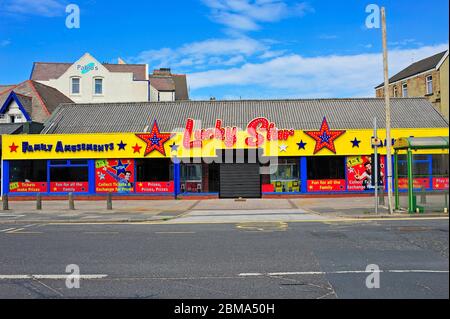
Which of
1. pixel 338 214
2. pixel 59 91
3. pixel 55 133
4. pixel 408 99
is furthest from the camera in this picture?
Result: pixel 59 91

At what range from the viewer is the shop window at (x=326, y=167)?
25906 mm

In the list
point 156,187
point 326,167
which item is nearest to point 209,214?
point 156,187

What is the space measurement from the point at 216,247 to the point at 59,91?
40286mm

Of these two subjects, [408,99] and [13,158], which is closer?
[13,158]

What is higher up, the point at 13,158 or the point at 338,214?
the point at 13,158

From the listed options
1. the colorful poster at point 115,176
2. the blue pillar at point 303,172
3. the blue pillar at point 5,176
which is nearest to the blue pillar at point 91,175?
the colorful poster at point 115,176

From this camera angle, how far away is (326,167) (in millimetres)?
25938

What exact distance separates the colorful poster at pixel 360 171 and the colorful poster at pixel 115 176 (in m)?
13.1

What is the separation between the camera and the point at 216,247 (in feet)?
33.4

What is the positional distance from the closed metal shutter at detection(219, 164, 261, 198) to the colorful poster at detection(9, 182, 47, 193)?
1101cm

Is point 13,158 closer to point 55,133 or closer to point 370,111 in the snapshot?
point 55,133

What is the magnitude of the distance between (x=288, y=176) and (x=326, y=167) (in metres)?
2.31

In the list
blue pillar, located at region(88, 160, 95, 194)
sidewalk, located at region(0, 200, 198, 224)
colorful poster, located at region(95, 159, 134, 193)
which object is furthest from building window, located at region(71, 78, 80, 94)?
sidewalk, located at region(0, 200, 198, 224)
